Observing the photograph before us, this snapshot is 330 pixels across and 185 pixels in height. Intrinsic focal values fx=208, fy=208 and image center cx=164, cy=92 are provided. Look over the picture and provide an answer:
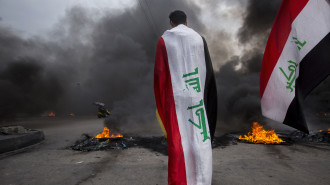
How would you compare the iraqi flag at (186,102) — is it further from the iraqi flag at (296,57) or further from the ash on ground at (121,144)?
the ash on ground at (121,144)

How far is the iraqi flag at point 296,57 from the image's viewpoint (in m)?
1.57

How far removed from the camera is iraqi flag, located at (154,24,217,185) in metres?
1.70

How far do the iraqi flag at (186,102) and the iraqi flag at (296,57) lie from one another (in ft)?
1.70

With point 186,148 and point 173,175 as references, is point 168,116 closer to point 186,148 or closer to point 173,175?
point 186,148

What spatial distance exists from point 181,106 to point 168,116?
0.14 m

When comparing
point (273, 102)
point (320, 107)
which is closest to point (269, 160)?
point (273, 102)

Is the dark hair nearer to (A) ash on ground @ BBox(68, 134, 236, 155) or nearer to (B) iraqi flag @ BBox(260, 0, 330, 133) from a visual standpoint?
(B) iraqi flag @ BBox(260, 0, 330, 133)

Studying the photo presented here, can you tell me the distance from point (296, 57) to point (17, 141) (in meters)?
7.13

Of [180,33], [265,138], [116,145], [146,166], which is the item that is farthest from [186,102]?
[265,138]

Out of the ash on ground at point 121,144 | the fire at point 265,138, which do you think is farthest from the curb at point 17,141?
the fire at point 265,138

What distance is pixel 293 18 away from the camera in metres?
1.70

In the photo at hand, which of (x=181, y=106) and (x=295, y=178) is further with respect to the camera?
(x=295, y=178)

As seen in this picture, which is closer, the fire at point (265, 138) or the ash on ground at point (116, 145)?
the ash on ground at point (116, 145)

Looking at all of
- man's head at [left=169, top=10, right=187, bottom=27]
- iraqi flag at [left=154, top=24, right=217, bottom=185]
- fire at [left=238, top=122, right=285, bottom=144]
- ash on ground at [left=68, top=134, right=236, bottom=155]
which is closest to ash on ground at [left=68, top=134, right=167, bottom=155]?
ash on ground at [left=68, top=134, right=236, bottom=155]
